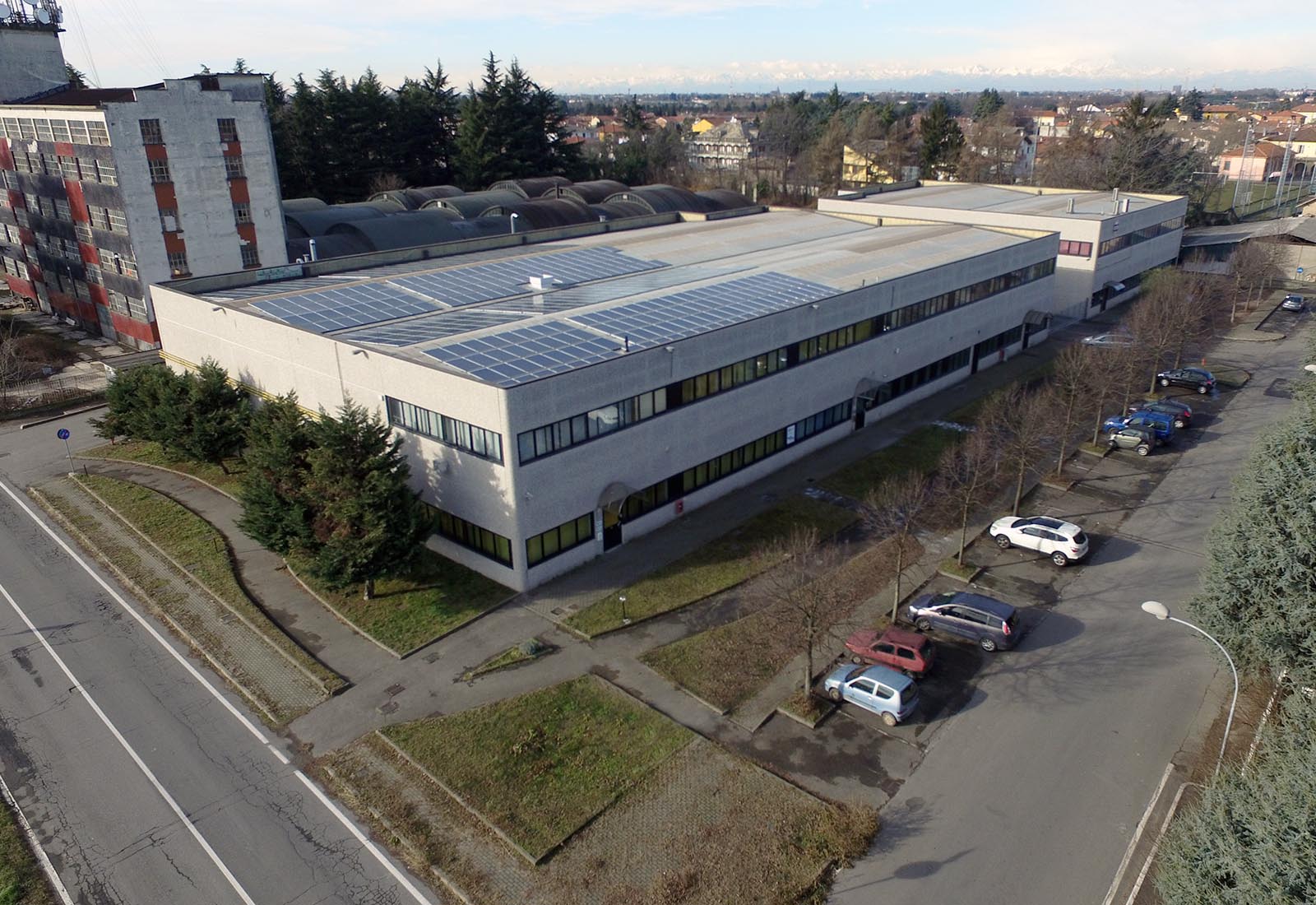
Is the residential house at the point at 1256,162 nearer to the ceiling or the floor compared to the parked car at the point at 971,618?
nearer to the ceiling

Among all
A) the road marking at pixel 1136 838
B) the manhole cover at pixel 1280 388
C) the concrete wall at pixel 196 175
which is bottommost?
the road marking at pixel 1136 838

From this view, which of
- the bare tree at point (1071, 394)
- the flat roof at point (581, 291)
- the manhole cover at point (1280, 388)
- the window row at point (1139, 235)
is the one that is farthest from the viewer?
the window row at point (1139, 235)

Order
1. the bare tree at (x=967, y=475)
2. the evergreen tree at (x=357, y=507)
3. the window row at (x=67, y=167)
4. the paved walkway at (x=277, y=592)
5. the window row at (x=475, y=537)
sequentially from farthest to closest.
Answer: the window row at (x=67, y=167) → the bare tree at (x=967, y=475) → the window row at (x=475, y=537) → the evergreen tree at (x=357, y=507) → the paved walkway at (x=277, y=592)

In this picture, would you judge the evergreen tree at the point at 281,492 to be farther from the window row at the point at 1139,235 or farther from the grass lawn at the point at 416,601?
the window row at the point at 1139,235

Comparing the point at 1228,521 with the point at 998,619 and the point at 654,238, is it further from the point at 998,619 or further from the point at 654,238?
the point at 654,238

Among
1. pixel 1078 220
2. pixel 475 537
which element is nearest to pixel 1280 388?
pixel 1078 220

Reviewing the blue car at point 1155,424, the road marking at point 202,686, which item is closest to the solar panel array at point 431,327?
the road marking at point 202,686
